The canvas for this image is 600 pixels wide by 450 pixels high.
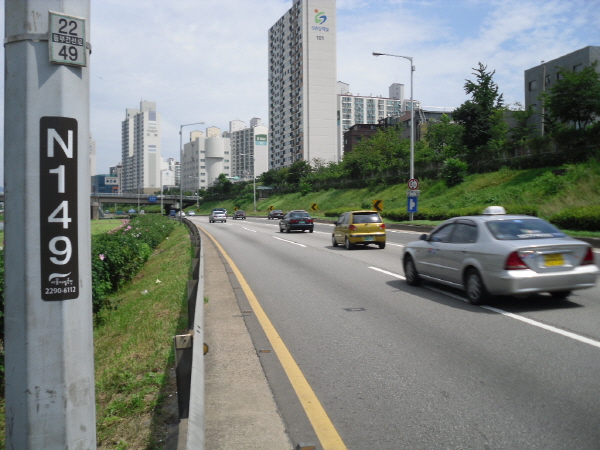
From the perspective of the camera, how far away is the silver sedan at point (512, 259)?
8.01 metres

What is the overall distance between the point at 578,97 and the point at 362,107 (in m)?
129

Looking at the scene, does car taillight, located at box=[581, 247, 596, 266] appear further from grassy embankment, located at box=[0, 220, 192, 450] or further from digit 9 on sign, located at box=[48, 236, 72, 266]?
digit 9 on sign, located at box=[48, 236, 72, 266]

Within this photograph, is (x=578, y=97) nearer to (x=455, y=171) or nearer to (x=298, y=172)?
(x=455, y=171)

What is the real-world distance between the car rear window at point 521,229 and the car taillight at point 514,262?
1.63ft

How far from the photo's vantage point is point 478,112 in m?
46.2

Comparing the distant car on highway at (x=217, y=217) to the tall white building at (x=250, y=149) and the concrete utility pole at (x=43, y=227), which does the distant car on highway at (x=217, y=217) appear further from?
the tall white building at (x=250, y=149)

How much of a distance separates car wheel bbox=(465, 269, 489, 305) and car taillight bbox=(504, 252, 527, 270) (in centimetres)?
61

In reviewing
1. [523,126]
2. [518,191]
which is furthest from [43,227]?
[523,126]

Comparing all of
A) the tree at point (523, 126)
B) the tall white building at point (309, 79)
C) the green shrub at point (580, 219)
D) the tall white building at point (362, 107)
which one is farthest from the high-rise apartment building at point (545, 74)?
the tall white building at point (362, 107)

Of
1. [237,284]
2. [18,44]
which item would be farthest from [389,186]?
[18,44]

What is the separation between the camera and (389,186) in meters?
57.1

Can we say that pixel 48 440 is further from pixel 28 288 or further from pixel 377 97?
pixel 377 97

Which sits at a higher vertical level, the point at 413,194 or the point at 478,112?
the point at 478,112

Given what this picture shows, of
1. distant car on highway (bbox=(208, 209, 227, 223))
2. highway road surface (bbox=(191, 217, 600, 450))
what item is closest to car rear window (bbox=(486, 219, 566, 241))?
highway road surface (bbox=(191, 217, 600, 450))
